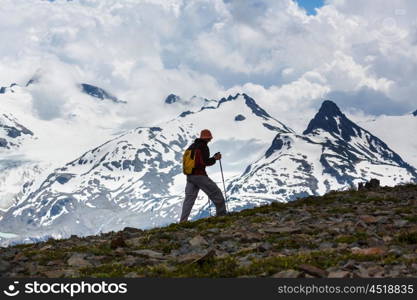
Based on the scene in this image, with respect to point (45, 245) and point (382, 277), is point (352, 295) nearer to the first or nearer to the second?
point (382, 277)

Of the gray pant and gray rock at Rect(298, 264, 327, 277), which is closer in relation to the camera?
gray rock at Rect(298, 264, 327, 277)

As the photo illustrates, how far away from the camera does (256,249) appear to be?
64.0 ft

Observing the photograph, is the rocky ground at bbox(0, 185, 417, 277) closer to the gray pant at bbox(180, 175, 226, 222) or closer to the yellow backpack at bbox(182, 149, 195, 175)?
the gray pant at bbox(180, 175, 226, 222)

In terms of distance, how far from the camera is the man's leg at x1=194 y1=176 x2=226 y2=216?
2945cm

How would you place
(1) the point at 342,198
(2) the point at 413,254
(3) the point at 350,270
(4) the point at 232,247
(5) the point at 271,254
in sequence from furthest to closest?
1. (1) the point at 342,198
2. (4) the point at 232,247
3. (5) the point at 271,254
4. (2) the point at 413,254
5. (3) the point at 350,270

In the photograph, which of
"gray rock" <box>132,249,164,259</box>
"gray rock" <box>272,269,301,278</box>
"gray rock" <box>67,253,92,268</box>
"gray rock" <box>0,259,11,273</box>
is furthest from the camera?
"gray rock" <box>132,249,164,259</box>

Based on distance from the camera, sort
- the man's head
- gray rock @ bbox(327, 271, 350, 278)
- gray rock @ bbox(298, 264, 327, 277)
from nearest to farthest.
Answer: gray rock @ bbox(327, 271, 350, 278) < gray rock @ bbox(298, 264, 327, 277) < the man's head

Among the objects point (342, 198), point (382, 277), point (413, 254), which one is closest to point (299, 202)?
point (342, 198)

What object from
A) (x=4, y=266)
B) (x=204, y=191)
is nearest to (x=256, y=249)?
(x=4, y=266)

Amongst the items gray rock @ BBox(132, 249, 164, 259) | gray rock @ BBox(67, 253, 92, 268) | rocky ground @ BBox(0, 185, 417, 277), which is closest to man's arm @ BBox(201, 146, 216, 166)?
rocky ground @ BBox(0, 185, 417, 277)

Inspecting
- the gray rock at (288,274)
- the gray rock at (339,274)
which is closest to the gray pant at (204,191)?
the gray rock at (288,274)

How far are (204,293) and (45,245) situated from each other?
12.6 meters

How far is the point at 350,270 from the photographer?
15.3 meters

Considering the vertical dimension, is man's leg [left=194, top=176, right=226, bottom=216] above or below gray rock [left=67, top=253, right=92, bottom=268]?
above
